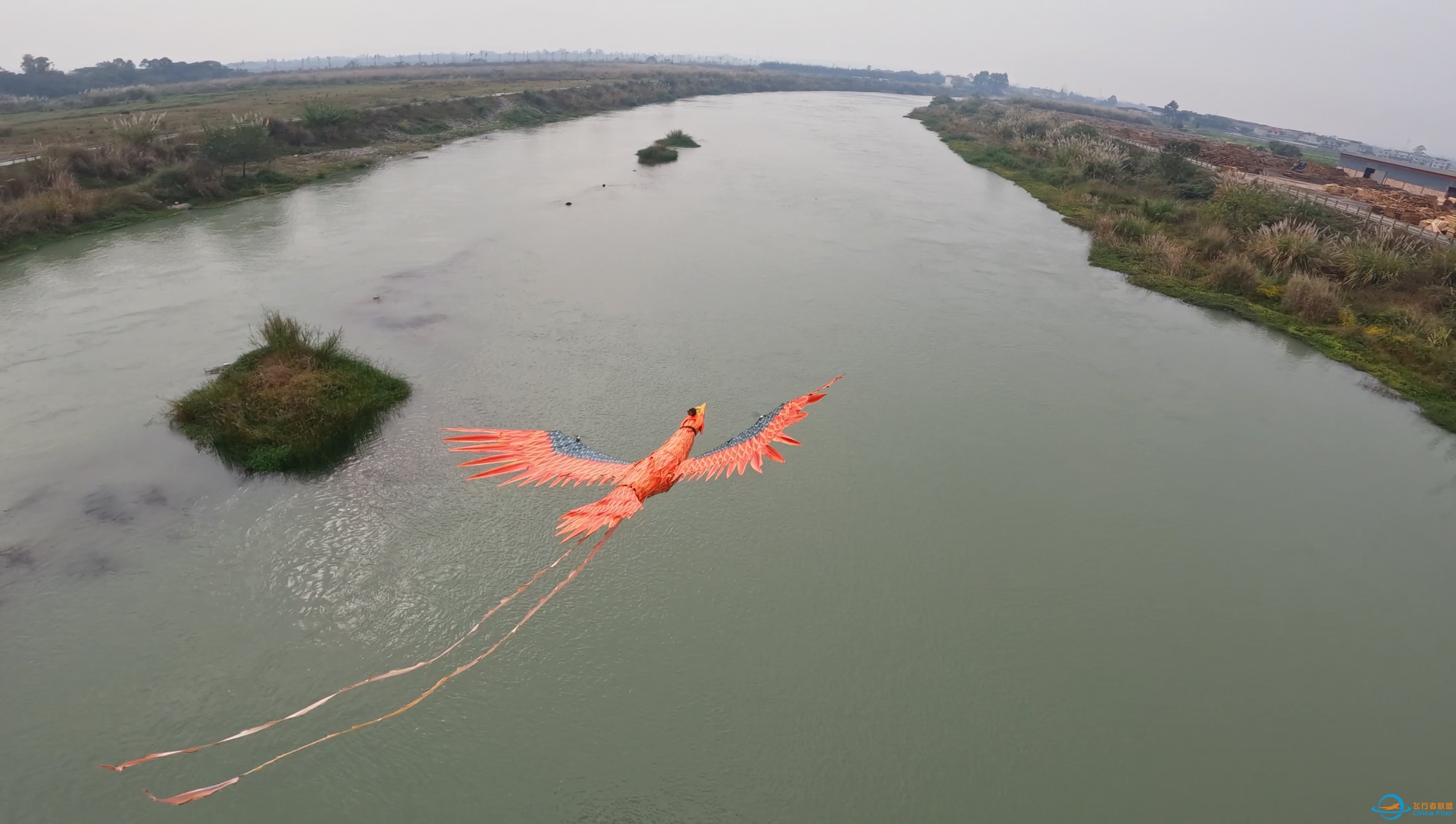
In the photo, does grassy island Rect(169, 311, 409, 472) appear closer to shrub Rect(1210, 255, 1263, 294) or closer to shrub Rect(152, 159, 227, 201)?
shrub Rect(152, 159, 227, 201)

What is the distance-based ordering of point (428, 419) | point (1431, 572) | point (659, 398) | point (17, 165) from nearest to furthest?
1. point (1431, 572)
2. point (428, 419)
3. point (659, 398)
4. point (17, 165)

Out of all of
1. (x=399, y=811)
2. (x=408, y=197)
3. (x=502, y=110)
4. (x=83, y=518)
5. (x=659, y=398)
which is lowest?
(x=399, y=811)

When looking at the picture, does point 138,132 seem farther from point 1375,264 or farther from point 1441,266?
point 1441,266

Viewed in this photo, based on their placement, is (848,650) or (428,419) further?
(428,419)

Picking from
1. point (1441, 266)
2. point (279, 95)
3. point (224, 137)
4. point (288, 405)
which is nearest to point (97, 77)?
point (279, 95)

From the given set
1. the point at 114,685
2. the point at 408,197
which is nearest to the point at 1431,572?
the point at 114,685

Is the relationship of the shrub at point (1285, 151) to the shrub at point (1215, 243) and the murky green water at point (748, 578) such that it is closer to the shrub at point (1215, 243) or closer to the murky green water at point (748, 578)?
the shrub at point (1215, 243)

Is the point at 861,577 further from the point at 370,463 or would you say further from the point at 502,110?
the point at 502,110
